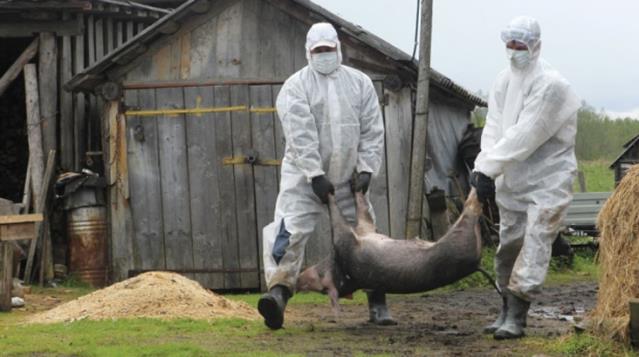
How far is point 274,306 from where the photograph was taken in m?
9.90

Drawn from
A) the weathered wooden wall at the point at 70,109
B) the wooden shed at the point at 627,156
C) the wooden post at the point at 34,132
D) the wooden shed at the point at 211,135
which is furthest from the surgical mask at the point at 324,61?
the wooden shed at the point at 627,156

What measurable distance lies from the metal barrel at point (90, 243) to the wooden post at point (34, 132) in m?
0.61

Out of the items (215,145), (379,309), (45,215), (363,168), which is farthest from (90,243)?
(363,168)

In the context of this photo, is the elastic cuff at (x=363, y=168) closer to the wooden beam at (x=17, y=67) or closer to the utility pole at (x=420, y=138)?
the utility pole at (x=420, y=138)

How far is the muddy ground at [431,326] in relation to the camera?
890 centimetres

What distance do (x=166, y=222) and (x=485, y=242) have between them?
4.50 m

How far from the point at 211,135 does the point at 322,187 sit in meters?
A: 5.78

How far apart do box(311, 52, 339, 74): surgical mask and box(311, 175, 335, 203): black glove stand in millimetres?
899

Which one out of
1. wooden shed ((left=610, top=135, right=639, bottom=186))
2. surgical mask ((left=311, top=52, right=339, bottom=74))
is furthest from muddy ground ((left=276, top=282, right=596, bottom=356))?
wooden shed ((left=610, top=135, right=639, bottom=186))

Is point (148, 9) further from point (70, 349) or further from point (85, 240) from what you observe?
point (70, 349)

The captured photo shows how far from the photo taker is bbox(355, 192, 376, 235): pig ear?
1009 centimetres

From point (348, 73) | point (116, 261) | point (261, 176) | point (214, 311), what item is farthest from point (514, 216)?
point (116, 261)

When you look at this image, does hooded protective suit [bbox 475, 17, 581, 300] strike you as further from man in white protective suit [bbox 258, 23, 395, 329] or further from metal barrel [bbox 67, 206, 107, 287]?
metal barrel [bbox 67, 206, 107, 287]

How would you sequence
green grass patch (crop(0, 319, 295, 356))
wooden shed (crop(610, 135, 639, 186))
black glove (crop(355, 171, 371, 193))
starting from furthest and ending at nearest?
wooden shed (crop(610, 135, 639, 186)) < black glove (crop(355, 171, 371, 193)) < green grass patch (crop(0, 319, 295, 356))
